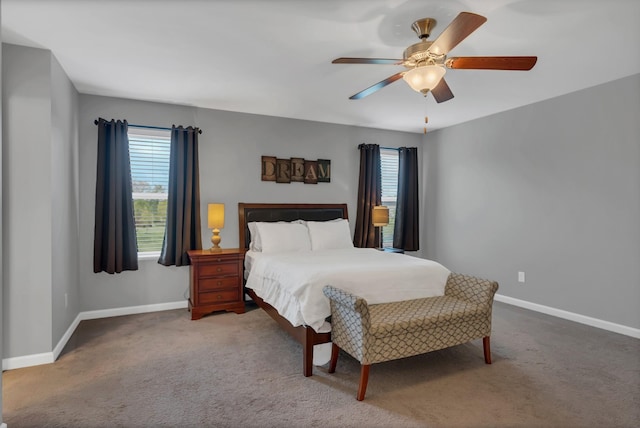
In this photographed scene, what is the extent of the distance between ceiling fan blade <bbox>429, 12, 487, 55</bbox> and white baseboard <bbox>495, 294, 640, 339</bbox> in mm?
3289

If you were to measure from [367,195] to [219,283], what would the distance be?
2.50 meters

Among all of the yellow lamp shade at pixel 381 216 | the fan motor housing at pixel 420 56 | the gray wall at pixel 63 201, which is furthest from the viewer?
the yellow lamp shade at pixel 381 216

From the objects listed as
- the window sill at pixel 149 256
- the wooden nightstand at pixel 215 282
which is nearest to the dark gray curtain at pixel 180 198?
the window sill at pixel 149 256

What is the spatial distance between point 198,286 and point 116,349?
1016 mm

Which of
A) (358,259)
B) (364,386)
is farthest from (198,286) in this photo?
(364,386)

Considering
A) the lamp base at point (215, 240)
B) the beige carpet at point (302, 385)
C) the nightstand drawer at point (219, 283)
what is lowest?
the beige carpet at point (302, 385)

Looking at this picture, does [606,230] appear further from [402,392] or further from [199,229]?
[199,229]

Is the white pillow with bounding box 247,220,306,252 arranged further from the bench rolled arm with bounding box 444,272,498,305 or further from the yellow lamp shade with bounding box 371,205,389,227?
the bench rolled arm with bounding box 444,272,498,305

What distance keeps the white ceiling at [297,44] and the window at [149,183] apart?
1.59 ft

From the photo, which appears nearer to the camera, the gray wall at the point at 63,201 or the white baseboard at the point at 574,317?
the gray wall at the point at 63,201

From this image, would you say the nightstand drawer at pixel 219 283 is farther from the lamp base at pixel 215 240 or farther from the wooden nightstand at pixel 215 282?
the lamp base at pixel 215 240

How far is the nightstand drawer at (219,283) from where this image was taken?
13.1ft

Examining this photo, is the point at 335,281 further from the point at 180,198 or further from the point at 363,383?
the point at 180,198

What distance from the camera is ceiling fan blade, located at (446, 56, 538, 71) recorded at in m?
2.20
